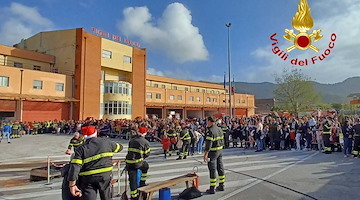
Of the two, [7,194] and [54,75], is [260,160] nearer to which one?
[7,194]

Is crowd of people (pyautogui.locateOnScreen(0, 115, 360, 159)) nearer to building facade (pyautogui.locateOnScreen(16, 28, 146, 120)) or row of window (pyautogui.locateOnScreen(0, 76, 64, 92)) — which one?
row of window (pyautogui.locateOnScreen(0, 76, 64, 92))

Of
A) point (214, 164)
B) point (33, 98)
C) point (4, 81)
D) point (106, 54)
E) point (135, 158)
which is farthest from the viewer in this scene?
point (106, 54)

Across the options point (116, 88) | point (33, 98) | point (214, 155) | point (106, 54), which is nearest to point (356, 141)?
point (214, 155)

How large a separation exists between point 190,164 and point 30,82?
3068 cm

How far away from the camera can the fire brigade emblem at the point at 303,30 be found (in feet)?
38.2

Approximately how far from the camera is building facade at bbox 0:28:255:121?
3216 cm

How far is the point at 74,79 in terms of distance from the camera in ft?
126

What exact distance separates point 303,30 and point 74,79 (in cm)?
3443

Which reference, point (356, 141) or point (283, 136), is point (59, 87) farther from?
point (356, 141)

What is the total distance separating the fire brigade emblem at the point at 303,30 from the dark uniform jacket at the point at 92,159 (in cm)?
984

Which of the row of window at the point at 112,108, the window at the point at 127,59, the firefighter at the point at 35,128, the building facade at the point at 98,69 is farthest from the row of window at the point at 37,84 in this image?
the window at the point at 127,59

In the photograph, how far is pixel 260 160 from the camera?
10.9 meters

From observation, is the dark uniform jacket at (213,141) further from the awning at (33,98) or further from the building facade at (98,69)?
the building facade at (98,69)

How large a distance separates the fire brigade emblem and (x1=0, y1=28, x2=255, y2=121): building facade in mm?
28817
